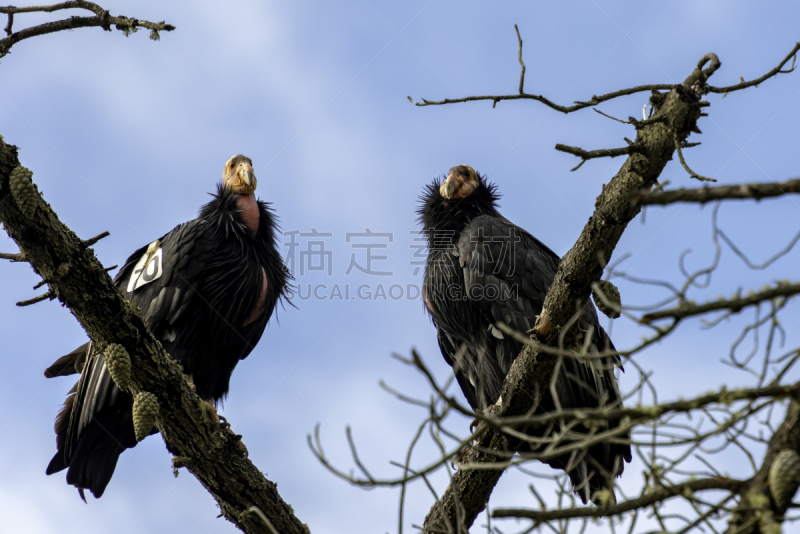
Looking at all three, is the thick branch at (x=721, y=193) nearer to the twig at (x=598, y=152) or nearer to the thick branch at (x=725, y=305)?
the thick branch at (x=725, y=305)

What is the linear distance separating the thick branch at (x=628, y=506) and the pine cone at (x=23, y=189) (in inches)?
114

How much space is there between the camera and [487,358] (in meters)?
5.81

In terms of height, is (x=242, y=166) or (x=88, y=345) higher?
(x=242, y=166)

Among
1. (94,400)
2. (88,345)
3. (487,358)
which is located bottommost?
(94,400)

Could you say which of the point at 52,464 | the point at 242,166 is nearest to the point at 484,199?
the point at 242,166

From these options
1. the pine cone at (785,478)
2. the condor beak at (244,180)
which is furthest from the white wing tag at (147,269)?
the pine cone at (785,478)

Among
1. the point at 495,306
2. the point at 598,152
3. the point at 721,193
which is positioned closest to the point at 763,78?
the point at 598,152

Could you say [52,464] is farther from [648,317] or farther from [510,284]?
[648,317]

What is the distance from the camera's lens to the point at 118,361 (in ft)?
13.6

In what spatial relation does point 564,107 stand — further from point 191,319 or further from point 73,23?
point 191,319

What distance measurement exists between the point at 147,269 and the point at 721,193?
494 cm

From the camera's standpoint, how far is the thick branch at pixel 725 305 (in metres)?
2.03

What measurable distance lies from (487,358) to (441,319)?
51 cm

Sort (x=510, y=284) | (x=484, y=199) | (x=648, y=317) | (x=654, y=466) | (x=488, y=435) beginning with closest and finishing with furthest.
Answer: (x=648, y=317) < (x=654, y=466) < (x=488, y=435) < (x=510, y=284) < (x=484, y=199)
